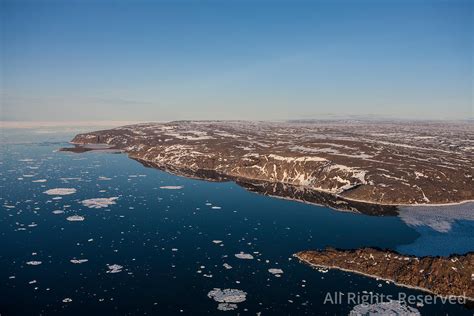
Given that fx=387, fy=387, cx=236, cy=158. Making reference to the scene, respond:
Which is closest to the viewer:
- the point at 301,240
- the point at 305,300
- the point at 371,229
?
the point at 305,300

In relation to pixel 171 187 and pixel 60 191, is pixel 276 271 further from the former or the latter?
pixel 60 191

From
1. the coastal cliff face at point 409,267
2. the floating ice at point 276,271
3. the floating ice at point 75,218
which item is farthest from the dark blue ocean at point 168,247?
the coastal cliff face at point 409,267

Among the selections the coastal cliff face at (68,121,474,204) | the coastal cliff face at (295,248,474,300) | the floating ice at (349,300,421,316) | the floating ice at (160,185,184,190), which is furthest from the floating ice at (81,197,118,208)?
the floating ice at (349,300,421,316)

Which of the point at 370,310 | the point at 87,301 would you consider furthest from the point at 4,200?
the point at 370,310

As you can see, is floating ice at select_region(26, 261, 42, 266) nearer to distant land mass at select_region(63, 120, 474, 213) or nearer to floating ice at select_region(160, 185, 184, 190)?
floating ice at select_region(160, 185, 184, 190)

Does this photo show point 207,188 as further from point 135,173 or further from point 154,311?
point 154,311

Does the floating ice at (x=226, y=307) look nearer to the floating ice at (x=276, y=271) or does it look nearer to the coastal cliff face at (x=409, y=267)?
the floating ice at (x=276, y=271)

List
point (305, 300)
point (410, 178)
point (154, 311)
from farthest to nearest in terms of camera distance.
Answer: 1. point (410, 178)
2. point (305, 300)
3. point (154, 311)
